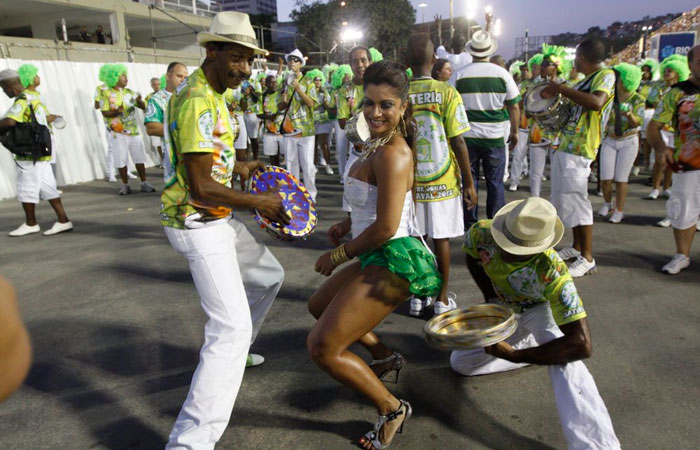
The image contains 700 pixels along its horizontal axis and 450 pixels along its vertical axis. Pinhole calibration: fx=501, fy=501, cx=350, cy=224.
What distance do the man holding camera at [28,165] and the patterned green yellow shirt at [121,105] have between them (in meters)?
2.70

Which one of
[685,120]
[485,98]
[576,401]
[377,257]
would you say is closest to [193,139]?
[377,257]

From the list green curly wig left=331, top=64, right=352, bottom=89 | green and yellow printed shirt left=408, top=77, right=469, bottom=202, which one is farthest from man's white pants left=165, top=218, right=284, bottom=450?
green curly wig left=331, top=64, right=352, bottom=89

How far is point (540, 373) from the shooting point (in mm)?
3494

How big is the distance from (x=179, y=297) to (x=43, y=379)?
1566mm

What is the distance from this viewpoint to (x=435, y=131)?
4.32 metres

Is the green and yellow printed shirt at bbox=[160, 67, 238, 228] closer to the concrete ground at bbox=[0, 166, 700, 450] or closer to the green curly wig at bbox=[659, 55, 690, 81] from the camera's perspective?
the concrete ground at bbox=[0, 166, 700, 450]

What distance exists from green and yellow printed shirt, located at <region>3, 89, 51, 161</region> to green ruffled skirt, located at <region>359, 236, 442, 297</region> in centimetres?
657

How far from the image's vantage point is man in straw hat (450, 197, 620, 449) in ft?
8.31

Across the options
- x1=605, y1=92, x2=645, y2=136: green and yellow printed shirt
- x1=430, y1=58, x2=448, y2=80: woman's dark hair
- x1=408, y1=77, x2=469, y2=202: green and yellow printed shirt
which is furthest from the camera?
x1=605, y1=92, x2=645, y2=136: green and yellow printed shirt

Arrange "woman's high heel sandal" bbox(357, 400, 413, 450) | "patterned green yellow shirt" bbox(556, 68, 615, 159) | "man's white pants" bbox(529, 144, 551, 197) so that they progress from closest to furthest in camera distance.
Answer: "woman's high heel sandal" bbox(357, 400, 413, 450) < "patterned green yellow shirt" bbox(556, 68, 615, 159) < "man's white pants" bbox(529, 144, 551, 197)

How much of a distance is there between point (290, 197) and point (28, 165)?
5.81 metres

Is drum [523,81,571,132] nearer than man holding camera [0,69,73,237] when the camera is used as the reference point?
Yes

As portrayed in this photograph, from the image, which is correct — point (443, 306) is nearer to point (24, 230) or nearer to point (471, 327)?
point (471, 327)

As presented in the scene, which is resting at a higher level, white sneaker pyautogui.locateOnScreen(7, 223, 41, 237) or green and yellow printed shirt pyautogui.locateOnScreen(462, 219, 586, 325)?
green and yellow printed shirt pyautogui.locateOnScreen(462, 219, 586, 325)
